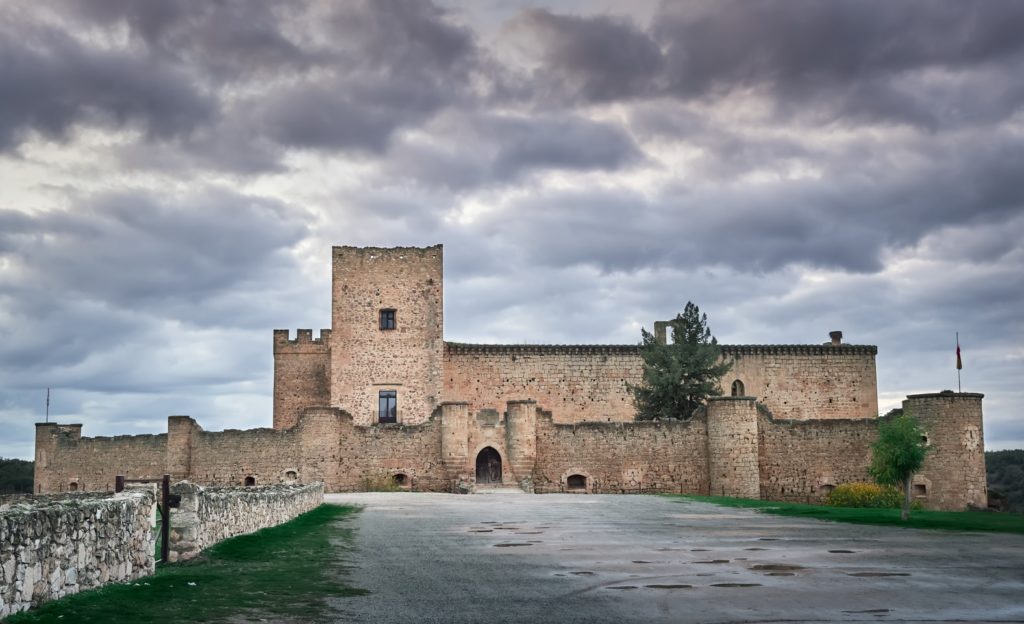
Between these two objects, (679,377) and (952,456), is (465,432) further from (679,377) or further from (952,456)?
(952,456)

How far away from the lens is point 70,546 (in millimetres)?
10195

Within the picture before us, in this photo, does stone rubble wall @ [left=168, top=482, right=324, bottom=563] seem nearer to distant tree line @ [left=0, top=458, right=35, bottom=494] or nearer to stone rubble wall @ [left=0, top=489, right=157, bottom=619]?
stone rubble wall @ [left=0, top=489, right=157, bottom=619]

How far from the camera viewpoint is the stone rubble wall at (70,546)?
353 inches

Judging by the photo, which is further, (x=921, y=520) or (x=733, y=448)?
(x=733, y=448)

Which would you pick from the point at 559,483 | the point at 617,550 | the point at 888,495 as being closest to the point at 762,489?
the point at 888,495

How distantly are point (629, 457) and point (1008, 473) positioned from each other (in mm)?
42171

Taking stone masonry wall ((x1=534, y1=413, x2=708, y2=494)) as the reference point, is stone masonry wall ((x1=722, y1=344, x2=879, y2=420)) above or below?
above

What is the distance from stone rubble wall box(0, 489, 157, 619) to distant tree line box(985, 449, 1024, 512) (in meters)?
52.7

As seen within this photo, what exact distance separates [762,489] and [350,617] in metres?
34.3

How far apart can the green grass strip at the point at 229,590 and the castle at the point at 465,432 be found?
2590 centimetres

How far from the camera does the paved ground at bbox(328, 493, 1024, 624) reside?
32.5 feet

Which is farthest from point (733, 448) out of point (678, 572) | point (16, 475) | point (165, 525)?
point (16, 475)

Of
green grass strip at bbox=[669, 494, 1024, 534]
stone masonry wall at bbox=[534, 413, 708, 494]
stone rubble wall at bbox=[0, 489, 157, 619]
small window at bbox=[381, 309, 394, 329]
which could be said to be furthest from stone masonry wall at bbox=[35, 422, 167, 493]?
stone rubble wall at bbox=[0, 489, 157, 619]

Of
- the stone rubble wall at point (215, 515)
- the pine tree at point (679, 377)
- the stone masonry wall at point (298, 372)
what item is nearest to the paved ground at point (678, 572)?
the stone rubble wall at point (215, 515)
